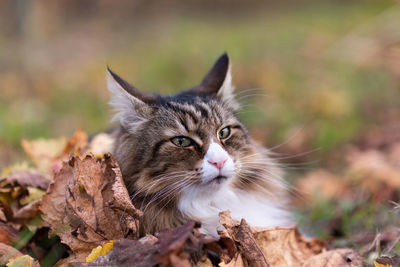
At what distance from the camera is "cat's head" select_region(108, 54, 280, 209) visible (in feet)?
8.14

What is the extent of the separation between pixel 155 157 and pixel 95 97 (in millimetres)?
6013

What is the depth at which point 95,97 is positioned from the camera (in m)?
8.30

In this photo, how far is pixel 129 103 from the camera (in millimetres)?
2773

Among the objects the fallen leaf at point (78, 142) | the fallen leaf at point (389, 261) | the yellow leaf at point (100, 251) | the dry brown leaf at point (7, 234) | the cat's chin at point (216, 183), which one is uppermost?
the fallen leaf at point (78, 142)

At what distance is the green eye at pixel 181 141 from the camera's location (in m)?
2.62

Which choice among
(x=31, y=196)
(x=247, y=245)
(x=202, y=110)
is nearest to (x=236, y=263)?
(x=247, y=245)

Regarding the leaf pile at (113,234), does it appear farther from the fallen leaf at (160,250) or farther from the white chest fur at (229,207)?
the white chest fur at (229,207)

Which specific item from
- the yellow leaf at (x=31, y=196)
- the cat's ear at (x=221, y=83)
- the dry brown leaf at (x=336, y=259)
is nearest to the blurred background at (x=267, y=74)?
the cat's ear at (x=221, y=83)

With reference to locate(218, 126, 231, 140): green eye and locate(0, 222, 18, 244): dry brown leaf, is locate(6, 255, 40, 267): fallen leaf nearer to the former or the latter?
locate(0, 222, 18, 244): dry brown leaf

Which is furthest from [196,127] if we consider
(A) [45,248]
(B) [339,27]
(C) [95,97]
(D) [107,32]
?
(D) [107,32]

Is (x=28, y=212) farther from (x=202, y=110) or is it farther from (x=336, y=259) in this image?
(x=336, y=259)

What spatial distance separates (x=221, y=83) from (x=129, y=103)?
0.74 meters

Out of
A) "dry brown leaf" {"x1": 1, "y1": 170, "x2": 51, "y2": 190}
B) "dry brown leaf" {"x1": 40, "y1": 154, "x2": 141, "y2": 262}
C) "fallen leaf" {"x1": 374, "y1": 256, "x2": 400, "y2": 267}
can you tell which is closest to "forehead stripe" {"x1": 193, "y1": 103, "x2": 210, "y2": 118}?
"dry brown leaf" {"x1": 40, "y1": 154, "x2": 141, "y2": 262}

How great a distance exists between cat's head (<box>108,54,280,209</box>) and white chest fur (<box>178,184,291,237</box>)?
81 millimetres
